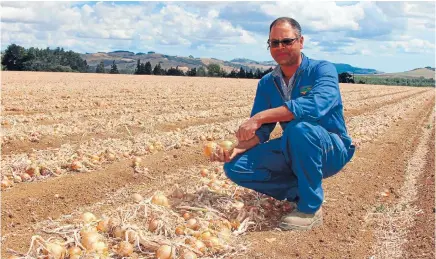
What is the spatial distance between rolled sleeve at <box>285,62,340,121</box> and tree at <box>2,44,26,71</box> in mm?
51337

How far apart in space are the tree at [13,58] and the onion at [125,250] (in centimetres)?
5148

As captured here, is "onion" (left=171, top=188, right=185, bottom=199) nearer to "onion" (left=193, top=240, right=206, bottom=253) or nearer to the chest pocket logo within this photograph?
"onion" (left=193, top=240, right=206, bottom=253)

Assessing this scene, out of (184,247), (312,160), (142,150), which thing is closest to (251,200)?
(312,160)

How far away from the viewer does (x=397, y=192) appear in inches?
198

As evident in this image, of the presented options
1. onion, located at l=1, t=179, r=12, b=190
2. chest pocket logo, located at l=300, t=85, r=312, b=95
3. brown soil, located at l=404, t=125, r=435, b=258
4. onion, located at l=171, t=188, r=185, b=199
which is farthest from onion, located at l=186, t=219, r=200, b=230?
onion, located at l=1, t=179, r=12, b=190

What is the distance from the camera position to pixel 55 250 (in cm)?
290

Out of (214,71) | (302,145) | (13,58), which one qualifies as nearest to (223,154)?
(302,145)

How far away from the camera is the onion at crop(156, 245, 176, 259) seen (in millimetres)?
2969

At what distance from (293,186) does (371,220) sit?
28.2 inches

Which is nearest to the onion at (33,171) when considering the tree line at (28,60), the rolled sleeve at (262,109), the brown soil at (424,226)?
the rolled sleeve at (262,109)

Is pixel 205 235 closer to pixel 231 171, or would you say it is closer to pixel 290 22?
pixel 231 171

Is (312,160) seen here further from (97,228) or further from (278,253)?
(97,228)

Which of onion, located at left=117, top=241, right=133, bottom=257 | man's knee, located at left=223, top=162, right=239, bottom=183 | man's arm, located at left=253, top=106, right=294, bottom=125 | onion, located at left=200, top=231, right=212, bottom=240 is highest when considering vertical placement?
man's arm, located at left=253, top=106, right=294, bottom=125

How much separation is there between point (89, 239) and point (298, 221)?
151cm
